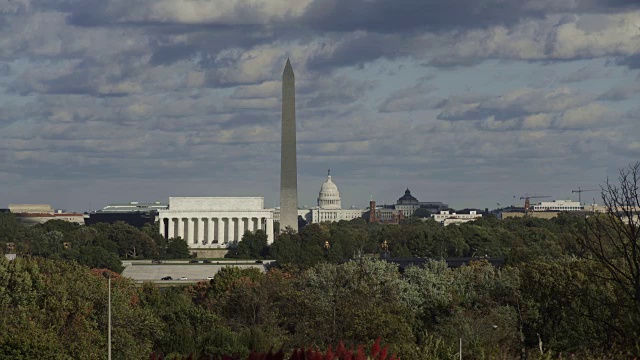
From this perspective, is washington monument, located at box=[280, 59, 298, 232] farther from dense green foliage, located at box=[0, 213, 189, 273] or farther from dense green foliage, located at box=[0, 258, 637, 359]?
dense green foliage, located at box=[0, 258, 637, 359]

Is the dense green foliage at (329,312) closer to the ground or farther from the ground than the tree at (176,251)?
closer to the ground

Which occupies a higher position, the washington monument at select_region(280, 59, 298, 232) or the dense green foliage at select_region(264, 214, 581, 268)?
the washington monument at select_region(280, 59, 298, 232)

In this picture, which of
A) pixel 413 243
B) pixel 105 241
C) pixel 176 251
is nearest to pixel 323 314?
pixel 413 243

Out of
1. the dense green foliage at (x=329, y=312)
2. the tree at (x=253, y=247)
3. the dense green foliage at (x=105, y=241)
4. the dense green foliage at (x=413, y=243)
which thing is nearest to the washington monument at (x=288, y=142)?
the dense green foliage at (x=413, y=243)

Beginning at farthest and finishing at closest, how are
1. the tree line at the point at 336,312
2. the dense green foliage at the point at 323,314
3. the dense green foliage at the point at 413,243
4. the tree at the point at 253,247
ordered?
1. the tree at the point at 253,247
2. the dense green foliage at the point at 413,243
3. the dense green foliage at the point at 323,314
4. the tree line at the point at 336,312

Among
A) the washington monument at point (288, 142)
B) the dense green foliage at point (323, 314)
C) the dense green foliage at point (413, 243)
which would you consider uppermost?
the washington monument at point (288, 142)

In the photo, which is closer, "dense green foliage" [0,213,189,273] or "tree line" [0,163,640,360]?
"tree line" [0,163,640,360]

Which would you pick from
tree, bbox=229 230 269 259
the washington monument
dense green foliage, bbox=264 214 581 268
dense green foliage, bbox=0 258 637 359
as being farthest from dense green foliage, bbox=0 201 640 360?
tree, bbox=229 230 269 259

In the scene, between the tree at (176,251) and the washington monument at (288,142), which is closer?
the washington monument at (288,142)

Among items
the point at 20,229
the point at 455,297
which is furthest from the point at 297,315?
the point at 20,229

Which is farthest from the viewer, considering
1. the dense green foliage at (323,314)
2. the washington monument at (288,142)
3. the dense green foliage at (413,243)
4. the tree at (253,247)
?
the tree at (253,247)

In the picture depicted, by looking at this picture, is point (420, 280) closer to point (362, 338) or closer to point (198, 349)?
point (362, 338)

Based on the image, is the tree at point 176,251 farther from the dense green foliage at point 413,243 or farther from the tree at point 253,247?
the dense green foliage at point 413,243

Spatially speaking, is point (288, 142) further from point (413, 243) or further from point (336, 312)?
point (336, 312)
